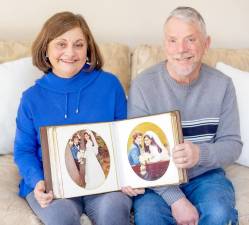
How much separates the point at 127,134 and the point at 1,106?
0.63m

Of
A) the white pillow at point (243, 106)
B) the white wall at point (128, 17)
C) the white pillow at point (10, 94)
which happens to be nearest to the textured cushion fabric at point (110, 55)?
the white pillow at point (10, 94)

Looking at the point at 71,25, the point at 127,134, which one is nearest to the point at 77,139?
the point at 127,134

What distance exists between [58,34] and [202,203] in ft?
2.44

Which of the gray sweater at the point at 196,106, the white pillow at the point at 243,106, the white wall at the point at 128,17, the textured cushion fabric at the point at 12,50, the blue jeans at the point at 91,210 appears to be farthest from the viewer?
the white wall at the point at 128,17

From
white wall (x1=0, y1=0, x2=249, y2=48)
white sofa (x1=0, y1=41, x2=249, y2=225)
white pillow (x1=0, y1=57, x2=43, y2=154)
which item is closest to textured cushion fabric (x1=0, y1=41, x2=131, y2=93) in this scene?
white sofa (x1=0, y1=41, x2=249, y2=225)

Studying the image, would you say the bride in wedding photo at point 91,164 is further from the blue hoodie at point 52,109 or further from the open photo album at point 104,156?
the blue hoodie at point 52,109

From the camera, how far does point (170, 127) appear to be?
1.45 meters

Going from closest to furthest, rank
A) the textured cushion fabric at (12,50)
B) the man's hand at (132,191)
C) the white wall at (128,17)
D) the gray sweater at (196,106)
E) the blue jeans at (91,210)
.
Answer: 1. the blue jeans at (91,210)
2. the man's hand at (132,191)
3. the gray sweater at (196,106)
4. the textured cushion fabric at (12,50)
5. the white wall at (128,17)

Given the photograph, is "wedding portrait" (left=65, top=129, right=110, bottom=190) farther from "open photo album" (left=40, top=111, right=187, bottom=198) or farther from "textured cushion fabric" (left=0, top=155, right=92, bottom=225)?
"textured cushion fabric" (left=0, top=155, right=92, bottom=225)

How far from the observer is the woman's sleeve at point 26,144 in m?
1.53

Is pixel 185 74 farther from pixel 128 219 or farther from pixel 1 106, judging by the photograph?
pixel 1 106

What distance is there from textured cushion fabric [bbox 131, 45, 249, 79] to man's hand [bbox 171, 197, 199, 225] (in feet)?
2.56

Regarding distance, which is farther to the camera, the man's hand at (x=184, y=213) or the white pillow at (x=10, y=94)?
the white pillow at (x=10, y=94)

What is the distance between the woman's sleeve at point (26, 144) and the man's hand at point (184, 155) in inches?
18.0
